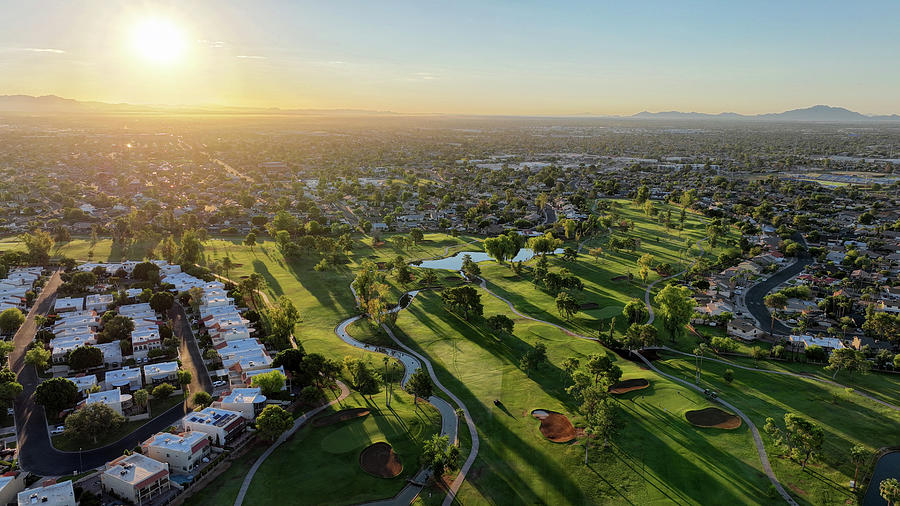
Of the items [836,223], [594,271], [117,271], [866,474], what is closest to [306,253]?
[117,271]

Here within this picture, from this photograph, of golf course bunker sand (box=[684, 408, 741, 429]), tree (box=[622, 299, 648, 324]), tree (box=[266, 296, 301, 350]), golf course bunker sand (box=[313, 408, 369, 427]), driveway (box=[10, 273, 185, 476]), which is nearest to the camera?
driveway (box=[10, 273, 185, 476])

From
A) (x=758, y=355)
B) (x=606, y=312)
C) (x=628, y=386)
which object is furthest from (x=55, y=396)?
(x=758, y=355)

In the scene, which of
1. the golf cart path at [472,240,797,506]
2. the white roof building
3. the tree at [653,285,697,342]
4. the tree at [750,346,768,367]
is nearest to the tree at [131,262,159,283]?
the white roof building

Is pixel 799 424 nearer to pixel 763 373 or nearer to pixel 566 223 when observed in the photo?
pixel 763 373

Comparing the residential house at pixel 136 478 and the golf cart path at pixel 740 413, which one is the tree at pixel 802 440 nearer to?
the golf cart path at pixel 740 413

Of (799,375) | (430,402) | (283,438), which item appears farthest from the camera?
(799,375)

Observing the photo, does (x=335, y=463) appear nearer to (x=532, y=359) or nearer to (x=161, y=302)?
(x=532, y=359)

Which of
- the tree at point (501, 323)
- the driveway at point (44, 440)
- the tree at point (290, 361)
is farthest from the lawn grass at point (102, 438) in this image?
the tree at point (501, 323)

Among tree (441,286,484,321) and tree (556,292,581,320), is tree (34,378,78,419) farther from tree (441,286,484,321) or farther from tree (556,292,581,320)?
tree (556,292,581,320)
